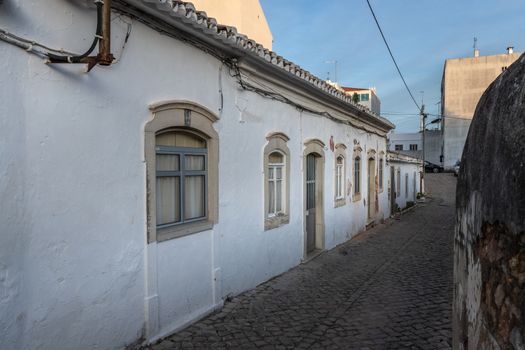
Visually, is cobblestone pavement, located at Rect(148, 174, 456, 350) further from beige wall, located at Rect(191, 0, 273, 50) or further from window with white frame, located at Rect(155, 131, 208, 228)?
beige wall, located at Rect(191, 0, 273, 50)

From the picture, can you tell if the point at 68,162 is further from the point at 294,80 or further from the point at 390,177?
the point at 390,177

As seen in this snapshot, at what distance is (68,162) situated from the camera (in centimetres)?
361

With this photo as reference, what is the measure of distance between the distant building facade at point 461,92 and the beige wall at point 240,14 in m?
36.8

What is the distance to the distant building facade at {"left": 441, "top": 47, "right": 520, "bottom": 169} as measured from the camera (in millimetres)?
44062

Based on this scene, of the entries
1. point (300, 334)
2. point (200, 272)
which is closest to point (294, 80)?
point (200, 272)

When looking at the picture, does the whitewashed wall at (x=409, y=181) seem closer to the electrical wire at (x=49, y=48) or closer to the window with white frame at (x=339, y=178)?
the window with white frame at (x=339, y=178)

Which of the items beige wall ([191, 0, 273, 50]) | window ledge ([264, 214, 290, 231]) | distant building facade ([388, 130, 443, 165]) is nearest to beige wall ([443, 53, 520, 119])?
distant building facade ([388, 130, 443, 165])

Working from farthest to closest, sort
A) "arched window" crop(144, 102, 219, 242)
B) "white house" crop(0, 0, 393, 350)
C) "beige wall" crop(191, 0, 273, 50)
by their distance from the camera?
1. "beige wall" crop(191, 0, 273, 50)
2. "arched window" crop(144, 102, 219, 242)
3. "white house" crop(0, 0, 393, 350)

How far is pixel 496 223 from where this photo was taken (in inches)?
91.4

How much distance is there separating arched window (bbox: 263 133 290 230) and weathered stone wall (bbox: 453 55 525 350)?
4008mm

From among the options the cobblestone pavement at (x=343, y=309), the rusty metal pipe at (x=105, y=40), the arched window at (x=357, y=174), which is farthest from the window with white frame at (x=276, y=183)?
the arched window at (x=357, y=174)

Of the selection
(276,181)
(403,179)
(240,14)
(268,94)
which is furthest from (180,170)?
(403,179)

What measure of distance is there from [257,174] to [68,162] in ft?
11.9

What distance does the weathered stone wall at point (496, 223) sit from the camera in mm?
1969
